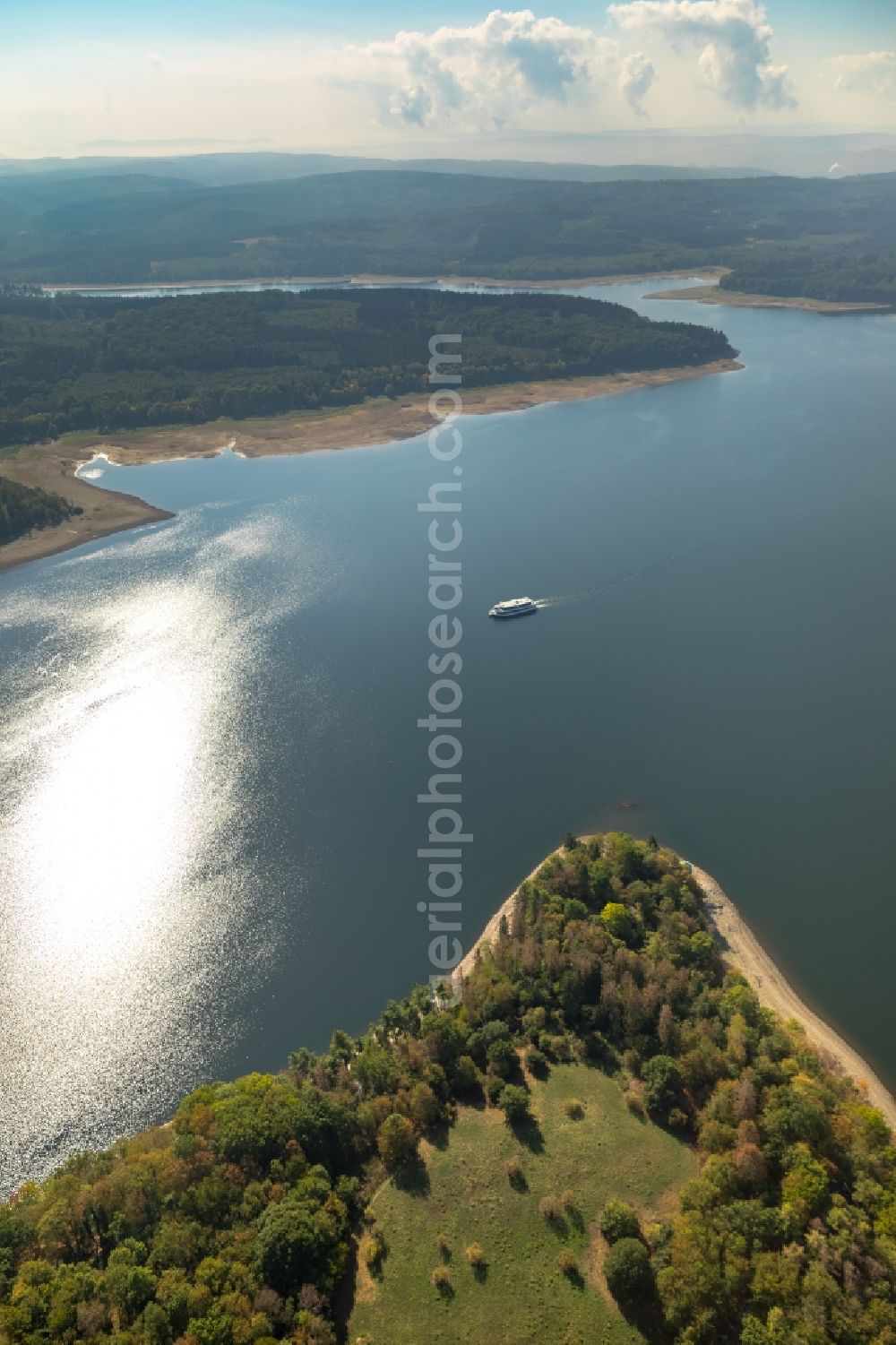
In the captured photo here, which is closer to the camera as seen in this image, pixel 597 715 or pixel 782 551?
pixel 597 715

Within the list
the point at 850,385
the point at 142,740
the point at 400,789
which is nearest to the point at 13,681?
the point at 142,740

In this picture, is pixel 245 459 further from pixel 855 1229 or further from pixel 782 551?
pixel 855 1229

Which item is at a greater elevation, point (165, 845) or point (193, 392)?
point (193, 392)

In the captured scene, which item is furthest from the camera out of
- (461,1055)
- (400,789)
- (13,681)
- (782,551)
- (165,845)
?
(782,551)

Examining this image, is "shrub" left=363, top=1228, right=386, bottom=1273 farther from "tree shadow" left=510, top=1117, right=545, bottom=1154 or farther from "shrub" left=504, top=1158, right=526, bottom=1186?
"tree shadow" left=510, top=1117, right=545, bottom=1154

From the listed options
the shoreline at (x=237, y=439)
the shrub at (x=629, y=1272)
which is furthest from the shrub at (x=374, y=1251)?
the shoreline at (x=237, y=439)

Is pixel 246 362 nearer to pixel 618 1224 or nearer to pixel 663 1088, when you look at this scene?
pixel 663 1088
